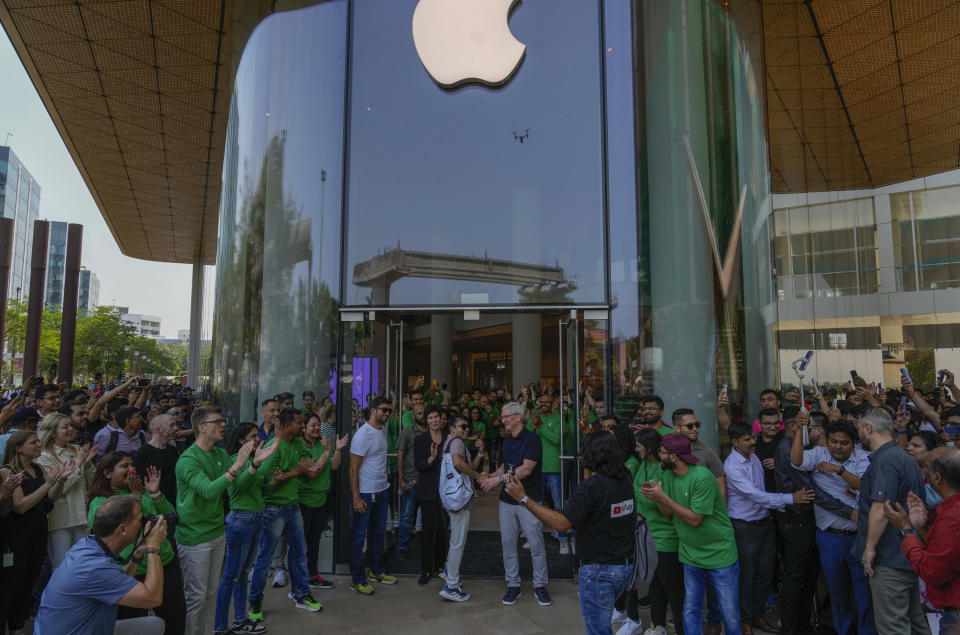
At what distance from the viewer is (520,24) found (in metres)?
7.86

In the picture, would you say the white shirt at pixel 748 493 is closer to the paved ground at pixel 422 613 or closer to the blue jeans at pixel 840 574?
the blue jeans at pixel 840 574

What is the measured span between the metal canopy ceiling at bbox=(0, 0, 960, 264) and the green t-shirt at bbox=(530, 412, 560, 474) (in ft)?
22.2

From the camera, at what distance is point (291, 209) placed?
7832mm

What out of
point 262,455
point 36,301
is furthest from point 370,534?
point 36,301

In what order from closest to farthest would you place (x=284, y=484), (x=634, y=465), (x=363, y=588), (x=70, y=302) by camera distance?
(x=634, y=465) → (x=284, y=484) → (x=363, y=588) → (x=70, y=302)

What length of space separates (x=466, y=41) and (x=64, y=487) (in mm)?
6755

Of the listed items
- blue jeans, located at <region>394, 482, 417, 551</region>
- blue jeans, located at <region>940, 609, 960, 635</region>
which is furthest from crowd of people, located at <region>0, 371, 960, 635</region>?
blue jeans, located at <region>394, 482, 417, 551</region>

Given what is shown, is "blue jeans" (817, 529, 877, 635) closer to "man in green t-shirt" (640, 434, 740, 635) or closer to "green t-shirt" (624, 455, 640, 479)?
"man in green t-shirt" (640, 434, 740, 635)

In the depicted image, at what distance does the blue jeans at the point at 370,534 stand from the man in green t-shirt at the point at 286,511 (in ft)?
1.92

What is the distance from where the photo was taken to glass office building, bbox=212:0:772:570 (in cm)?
733

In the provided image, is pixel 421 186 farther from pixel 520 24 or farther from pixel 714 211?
pixel 714 211

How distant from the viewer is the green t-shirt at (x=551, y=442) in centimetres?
811

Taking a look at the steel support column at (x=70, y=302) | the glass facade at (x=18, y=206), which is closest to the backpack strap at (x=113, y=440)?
the steel support column at (x=70, y=302)

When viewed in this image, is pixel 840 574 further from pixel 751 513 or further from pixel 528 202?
pixel 528 202
